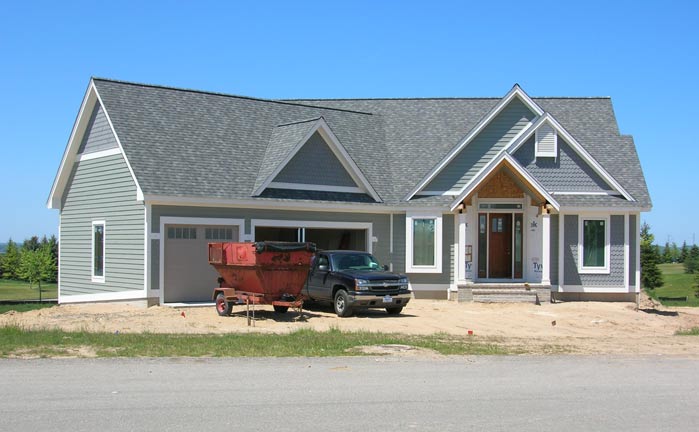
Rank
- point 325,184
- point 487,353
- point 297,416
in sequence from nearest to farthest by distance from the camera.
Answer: point 297,416 < point 487,353 < point 325,184

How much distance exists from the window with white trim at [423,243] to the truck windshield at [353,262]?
4.65 metres

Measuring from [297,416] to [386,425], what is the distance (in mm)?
1079

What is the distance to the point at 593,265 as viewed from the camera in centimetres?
2727

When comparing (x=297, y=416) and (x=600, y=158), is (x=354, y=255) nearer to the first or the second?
(x=600, y=158)

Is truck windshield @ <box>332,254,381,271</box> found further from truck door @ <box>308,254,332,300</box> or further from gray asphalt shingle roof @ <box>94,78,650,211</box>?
gray asphalt shingle roof @ <box>94,78,650,211</box>

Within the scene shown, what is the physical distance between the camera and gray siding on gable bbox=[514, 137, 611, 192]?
27531 millimetres

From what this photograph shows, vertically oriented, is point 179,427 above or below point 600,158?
below

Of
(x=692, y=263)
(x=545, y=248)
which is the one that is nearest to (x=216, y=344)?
(x=545, y=248)

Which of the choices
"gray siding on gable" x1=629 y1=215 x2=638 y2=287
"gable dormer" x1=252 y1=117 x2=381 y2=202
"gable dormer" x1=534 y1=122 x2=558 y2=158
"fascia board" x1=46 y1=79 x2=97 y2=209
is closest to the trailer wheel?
"gable dormer" x1=252 y1=117 x2=381 y2=202

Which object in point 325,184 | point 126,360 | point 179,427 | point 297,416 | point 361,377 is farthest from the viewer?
point 325,184

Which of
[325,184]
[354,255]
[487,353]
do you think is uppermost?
[325,184]

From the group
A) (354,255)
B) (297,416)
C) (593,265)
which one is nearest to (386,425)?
(297,416)

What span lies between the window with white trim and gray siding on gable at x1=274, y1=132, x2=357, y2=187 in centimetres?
276

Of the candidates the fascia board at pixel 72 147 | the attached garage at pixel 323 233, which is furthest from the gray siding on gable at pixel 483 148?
the fascia board at pixel 72 147
